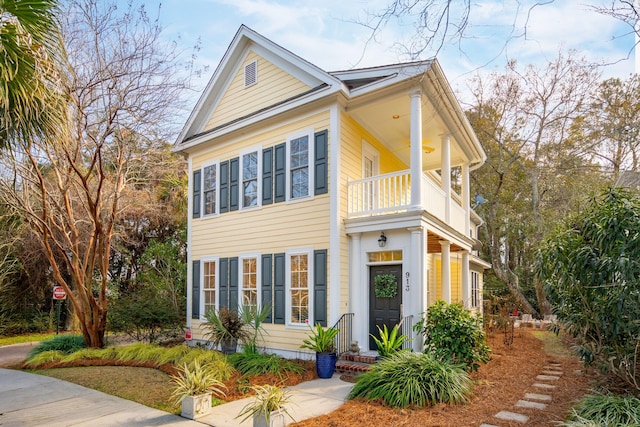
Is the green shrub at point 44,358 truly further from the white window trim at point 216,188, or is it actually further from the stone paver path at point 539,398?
the stone paver path at point 539,398

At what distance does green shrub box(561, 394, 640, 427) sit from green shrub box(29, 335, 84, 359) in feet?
34.9

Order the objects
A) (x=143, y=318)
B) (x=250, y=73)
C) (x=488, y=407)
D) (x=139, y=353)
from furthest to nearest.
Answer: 1. (x=250, y=73)
2. (x=143, y=318)
3. (x=139, y=353)
4. (x=488, y=407)

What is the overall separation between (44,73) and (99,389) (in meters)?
5.23

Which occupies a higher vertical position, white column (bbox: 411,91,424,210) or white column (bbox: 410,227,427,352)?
white column (bbox: 411,91,424,210)

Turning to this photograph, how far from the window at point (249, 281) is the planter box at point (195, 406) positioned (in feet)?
16.8

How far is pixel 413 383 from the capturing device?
6.20 metres

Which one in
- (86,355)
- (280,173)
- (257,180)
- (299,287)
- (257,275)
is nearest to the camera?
(86,355)

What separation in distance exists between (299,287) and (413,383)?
14.5 feet

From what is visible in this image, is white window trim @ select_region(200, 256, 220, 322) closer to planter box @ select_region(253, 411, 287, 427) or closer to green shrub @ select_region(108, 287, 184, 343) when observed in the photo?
green shrub @ select_region(108, 287, 184, 343)

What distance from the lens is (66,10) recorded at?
355 inches

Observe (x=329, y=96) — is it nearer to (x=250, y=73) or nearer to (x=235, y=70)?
(x=250, y=73)

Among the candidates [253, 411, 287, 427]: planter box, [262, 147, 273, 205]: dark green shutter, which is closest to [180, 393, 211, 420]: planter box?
[253, 411, 287, 427]: planter box

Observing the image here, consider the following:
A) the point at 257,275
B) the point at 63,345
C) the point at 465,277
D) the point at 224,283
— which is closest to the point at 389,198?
the point at 257,275

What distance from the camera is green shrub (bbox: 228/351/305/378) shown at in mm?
8055
